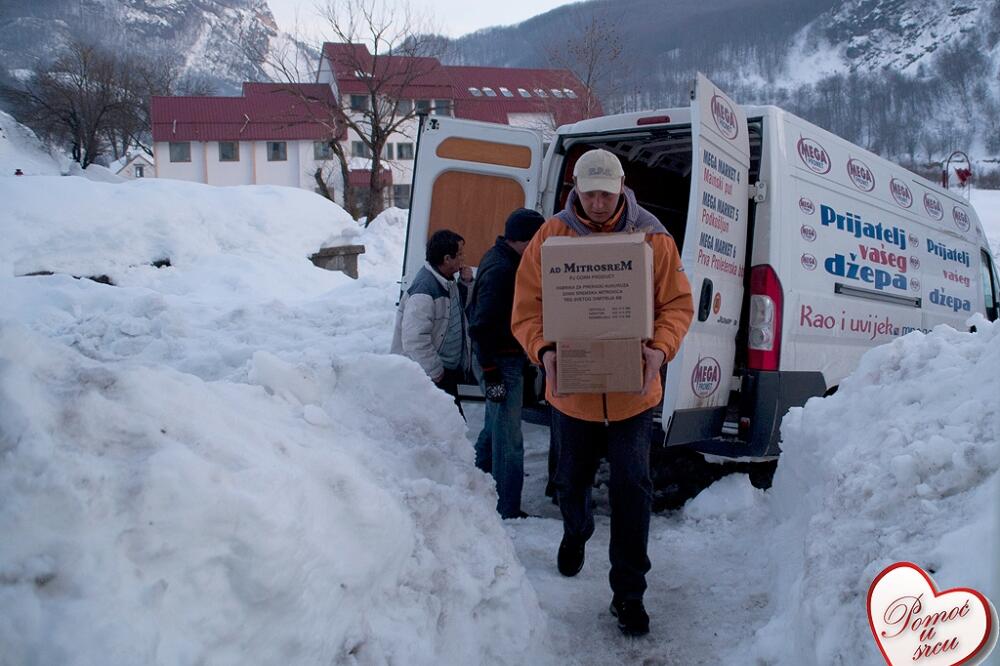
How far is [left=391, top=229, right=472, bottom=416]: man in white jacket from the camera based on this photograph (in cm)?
501

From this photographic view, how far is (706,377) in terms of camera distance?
4684 millimetres

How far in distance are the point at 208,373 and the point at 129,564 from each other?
19.7 ft

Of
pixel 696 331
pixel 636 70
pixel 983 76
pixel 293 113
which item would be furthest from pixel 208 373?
pixel 293 113

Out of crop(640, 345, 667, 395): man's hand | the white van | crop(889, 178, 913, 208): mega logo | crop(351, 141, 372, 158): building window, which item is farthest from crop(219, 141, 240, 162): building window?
crop(640, 345, 667, 395): man's hand

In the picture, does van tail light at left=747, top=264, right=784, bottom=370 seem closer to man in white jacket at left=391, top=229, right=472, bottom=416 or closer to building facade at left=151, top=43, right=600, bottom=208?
man in white jacket at left=391, top=229, right=472, bottom=416

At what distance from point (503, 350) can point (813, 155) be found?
7.97 ft

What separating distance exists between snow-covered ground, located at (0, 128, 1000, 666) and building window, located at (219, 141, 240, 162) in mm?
54192

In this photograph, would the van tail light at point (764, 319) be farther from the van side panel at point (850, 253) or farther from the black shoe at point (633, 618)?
the black shoe at point (633, 618)

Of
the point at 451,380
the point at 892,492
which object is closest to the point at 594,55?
the point at 451,380

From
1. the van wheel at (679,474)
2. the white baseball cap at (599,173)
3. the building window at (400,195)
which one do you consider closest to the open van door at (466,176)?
the van wheel at (679,474)

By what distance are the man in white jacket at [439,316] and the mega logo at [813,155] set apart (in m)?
2.20

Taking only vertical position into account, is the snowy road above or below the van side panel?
below

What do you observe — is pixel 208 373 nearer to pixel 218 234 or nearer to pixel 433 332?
pixel 433 332

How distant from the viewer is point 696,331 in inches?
179
